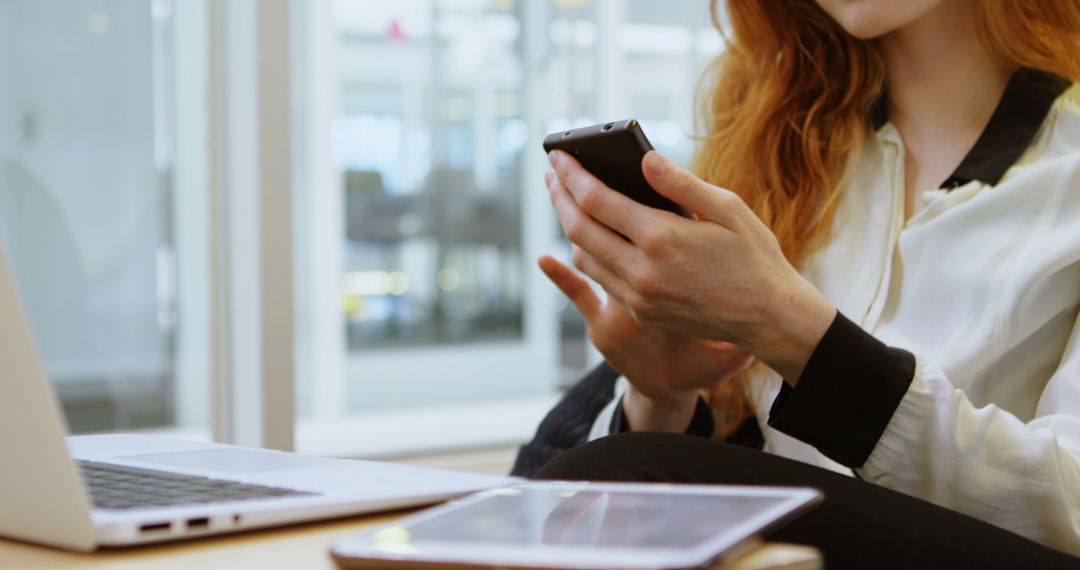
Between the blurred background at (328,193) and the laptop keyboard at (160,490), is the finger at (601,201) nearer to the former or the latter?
the laptop keyboard at (160,490)

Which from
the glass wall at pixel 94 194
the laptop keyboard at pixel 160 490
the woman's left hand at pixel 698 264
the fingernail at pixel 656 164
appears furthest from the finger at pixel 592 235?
the glass wall at pixel 94 194

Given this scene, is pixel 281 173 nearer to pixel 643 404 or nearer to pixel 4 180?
pixel 4 180

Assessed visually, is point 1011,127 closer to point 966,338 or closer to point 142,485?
point 966,338

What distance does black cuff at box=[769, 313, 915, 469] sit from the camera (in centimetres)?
87

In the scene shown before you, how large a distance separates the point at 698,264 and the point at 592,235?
0.33 ft

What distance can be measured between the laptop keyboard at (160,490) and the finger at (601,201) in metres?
0.36

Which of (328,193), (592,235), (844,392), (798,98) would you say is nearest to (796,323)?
(844,392)

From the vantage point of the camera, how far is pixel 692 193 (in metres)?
0.80

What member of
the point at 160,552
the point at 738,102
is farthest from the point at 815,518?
the point at 738,102

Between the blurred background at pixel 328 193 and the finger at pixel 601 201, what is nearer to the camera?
the finger at pixel 601 201

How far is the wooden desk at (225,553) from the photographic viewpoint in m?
0.49

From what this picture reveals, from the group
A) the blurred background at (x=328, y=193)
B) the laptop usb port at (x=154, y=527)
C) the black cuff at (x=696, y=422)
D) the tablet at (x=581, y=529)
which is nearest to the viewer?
the tablet at (x=581, y=529)

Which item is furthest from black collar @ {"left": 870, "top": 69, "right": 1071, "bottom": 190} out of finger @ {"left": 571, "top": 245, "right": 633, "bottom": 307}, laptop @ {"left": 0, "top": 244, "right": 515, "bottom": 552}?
laptop @ {"left": 0, "top": 244, "right": 515, "bottom": 552}

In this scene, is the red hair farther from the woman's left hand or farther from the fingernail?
the fingernail
